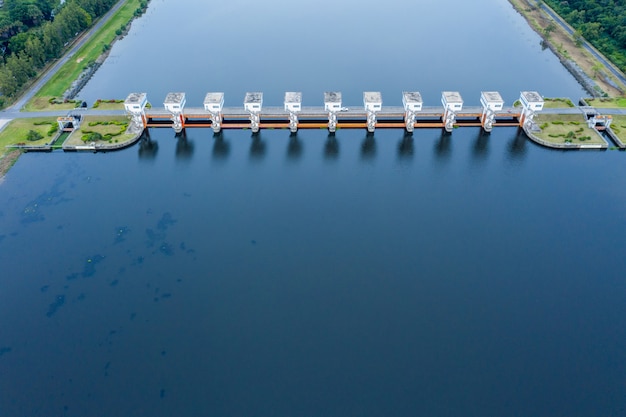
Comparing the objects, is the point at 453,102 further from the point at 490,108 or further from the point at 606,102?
the point at 606,102

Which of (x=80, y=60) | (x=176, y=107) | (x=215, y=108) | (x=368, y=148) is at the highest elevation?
(x=80, y=60)

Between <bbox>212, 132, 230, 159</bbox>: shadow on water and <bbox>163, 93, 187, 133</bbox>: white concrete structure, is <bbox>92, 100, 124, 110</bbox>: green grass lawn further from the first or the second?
<bbox>212, 132, 230, 159</bbox>: shadow on water

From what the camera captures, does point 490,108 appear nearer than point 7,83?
Yes

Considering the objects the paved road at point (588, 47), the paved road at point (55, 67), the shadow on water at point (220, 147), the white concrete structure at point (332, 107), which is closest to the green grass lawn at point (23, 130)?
the paved road at point (55, 67)

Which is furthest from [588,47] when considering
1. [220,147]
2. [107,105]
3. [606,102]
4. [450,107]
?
[107,105]

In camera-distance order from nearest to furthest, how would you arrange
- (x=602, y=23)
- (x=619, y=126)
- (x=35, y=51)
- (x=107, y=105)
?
(x=619, y=126)
(x=107, y=105)
(x=35, y=51)
(x=602, y=23)

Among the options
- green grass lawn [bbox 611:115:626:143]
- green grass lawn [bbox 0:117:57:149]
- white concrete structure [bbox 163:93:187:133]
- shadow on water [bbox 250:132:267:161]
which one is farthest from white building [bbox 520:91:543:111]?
green grass lawn [bbox 0:117:57:149]

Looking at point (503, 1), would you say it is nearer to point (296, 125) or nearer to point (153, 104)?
point (296, 125)
